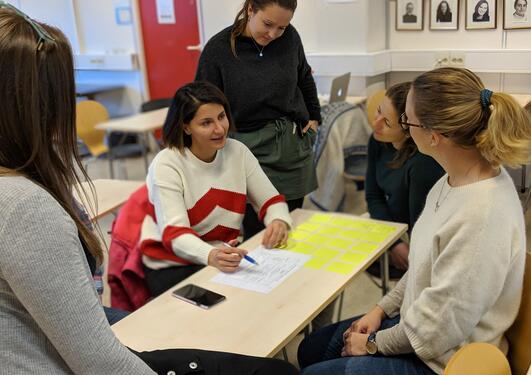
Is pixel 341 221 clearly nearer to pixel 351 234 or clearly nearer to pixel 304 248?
pixel 351 234

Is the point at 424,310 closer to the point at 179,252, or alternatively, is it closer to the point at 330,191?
the point at 179,252

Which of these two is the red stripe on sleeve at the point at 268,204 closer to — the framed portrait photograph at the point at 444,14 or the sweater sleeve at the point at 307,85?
the sweater sleeve at the point at 307,85

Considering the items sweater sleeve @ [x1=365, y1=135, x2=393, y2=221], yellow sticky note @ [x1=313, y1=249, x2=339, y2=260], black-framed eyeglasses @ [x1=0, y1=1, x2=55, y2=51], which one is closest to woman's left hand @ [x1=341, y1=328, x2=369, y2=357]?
yellow sticky note @ [x1=313, y1=249, x2=339, y2=260]

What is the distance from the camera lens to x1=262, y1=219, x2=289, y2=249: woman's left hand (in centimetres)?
165

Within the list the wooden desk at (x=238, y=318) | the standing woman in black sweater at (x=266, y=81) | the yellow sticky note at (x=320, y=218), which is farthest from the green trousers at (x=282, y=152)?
the wooden desk at (x=238, y=318)

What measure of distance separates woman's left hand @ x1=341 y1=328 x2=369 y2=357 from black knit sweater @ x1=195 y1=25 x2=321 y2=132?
0.75 meters

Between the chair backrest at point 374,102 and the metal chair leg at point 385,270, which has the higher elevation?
the chair backrest at point 374,102

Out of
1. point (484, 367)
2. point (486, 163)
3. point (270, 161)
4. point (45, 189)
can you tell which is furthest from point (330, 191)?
point (45, 189)

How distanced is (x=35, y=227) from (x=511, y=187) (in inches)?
36.1

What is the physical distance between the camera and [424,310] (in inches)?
45.1

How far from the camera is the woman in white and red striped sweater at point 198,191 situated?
5.60 ft

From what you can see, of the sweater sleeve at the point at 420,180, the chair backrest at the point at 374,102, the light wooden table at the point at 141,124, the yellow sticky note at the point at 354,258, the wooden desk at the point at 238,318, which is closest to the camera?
the wooden desk at the point at 238,318

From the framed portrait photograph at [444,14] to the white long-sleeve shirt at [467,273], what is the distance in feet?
2.24

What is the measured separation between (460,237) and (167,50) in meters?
4.33
